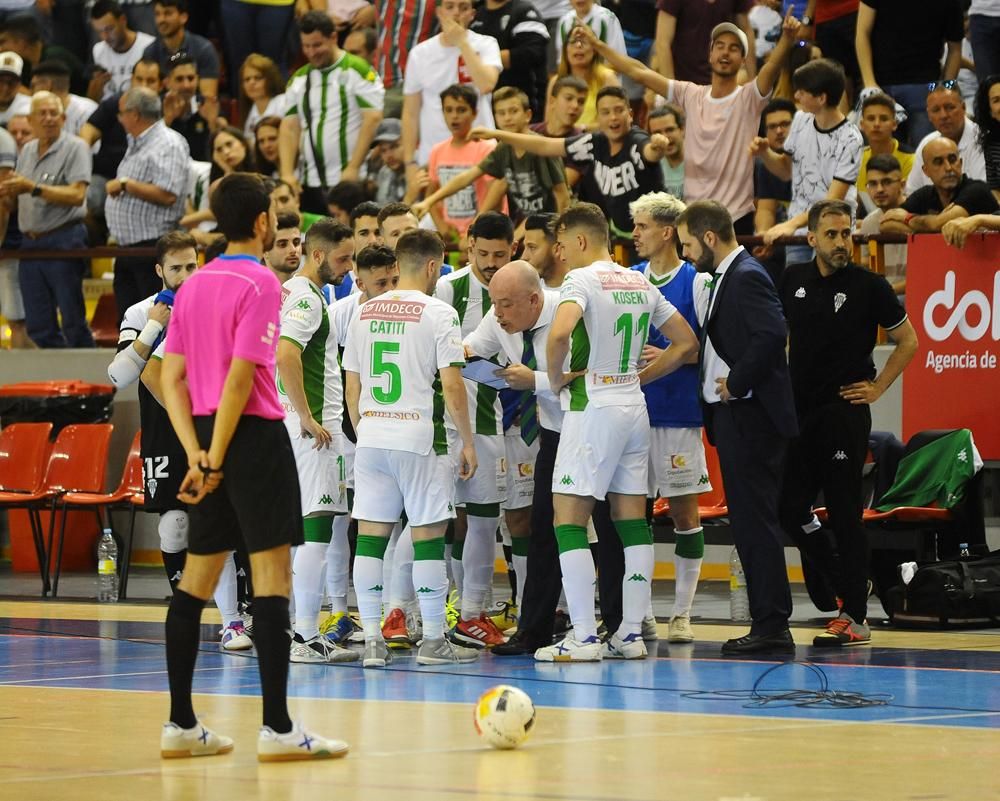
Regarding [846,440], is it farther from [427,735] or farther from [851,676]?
[427,735]

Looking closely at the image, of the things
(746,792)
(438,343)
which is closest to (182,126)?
(438,343)

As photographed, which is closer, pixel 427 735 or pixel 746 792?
pixel 746 792

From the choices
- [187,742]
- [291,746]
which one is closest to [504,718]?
[291,746]

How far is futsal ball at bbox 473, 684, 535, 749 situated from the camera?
21.6 feet

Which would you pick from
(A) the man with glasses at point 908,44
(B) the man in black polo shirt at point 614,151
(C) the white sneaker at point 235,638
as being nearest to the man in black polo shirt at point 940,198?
(B) the man in black polo shirt at point 614,151

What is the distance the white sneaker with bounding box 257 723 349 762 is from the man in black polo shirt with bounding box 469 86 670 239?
728cm

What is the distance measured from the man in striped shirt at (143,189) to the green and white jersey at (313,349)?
554 cm

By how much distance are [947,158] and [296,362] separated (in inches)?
195

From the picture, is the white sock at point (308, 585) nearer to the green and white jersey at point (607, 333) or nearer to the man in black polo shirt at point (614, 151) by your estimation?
the green and white jersey at point (607, 333)

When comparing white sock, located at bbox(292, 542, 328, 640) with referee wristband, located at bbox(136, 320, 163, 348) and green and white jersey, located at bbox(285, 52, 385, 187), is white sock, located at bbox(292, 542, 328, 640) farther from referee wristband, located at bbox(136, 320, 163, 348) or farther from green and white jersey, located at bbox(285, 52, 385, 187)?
green and white jersey, located at bbox(285, 52, 385, 187)

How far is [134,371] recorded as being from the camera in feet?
33.7

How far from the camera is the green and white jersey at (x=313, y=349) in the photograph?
31.9 feet

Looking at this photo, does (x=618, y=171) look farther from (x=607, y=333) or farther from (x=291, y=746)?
(x=291, y=746)

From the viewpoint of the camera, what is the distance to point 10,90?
16.9 metres
